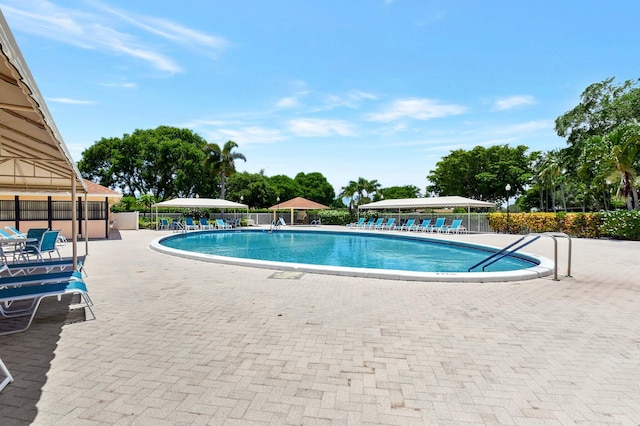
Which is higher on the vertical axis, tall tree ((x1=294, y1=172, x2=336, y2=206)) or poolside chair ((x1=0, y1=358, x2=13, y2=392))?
tall tree ((x1=294, y1=172, x2=336, y2=206))

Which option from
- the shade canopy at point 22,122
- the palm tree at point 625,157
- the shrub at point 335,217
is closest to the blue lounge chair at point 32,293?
the shade canopy at point 22,122

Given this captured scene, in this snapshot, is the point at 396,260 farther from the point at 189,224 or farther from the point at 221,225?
the point at 221,225

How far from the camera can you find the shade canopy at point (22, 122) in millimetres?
2010

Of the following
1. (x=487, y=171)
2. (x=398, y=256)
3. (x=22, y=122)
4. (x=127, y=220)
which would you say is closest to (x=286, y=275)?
(x=22, y=122)

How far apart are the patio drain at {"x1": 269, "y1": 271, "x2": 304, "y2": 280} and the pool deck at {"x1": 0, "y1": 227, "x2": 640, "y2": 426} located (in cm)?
92

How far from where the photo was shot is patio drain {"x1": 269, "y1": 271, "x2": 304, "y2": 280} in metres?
6.69

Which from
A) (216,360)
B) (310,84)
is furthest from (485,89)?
(216,360)

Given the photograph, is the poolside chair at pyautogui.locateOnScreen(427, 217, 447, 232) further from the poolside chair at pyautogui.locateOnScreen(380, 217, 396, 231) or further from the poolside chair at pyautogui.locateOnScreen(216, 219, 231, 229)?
the poolside chair at pyautogui.locateOnScreen(216, 219, 231, 229)

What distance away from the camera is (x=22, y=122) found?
12.8ft

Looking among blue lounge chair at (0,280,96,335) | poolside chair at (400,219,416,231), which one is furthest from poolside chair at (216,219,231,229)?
blue lounge chair at (0,280,96,335)

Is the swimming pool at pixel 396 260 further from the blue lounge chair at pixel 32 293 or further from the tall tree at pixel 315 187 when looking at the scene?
the tall tree at pixel 315 187

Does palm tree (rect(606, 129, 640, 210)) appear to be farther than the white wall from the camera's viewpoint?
No

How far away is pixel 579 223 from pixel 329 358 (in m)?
18.8

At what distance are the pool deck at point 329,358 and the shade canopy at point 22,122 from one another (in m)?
2.24
